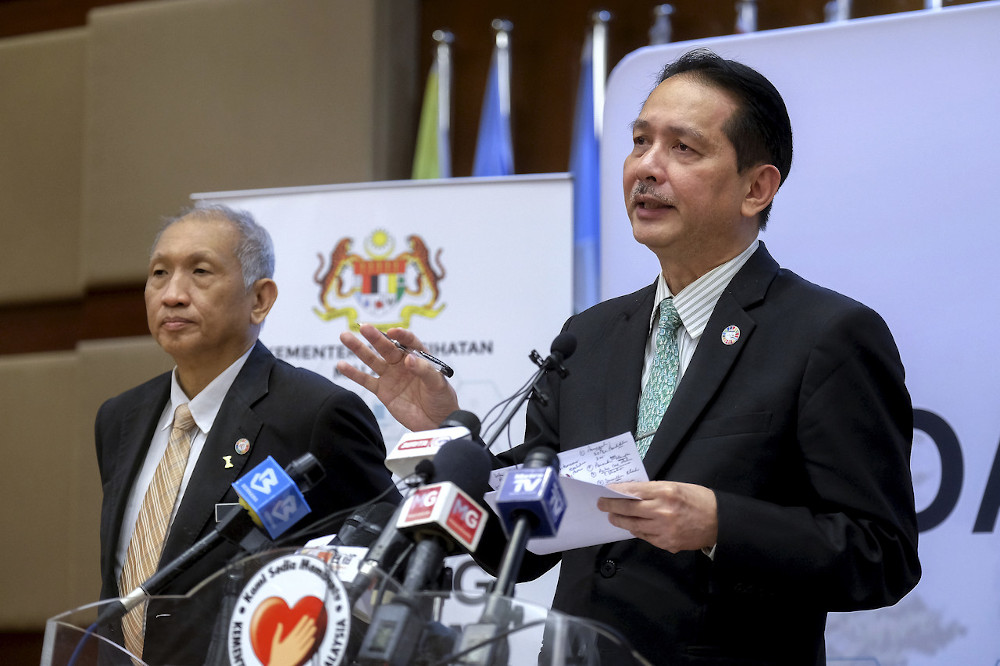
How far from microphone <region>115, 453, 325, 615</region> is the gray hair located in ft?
4.60

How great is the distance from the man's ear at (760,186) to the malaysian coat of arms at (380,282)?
6.23ft

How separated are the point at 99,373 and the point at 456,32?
2.25 m

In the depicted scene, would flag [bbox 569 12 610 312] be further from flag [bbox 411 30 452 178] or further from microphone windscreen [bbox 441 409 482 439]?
microphone windscreen [bbox 441 409 482 439]

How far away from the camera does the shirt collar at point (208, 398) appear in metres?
2.72

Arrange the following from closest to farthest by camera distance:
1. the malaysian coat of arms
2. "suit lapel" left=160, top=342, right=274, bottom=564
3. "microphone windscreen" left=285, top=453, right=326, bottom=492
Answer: "microphone windscreen" left=285, top=453, right=326, bottom=492
"suit lapel" left=160, top=342, right=274, bottom=564
the malaysian coat of arms

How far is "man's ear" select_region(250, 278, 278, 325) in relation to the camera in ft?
9.55

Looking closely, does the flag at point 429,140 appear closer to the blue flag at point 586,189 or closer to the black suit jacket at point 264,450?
the blue flag at point 586,189

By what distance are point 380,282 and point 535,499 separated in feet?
9.02

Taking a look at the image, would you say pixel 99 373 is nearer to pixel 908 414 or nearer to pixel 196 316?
pixel 196 316

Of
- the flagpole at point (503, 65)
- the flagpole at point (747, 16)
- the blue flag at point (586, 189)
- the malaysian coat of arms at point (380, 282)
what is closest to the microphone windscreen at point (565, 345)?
the malaysian coat of arms at point (380, 282)

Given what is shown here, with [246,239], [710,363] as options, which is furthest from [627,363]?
[246,239]

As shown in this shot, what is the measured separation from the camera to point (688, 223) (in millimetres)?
2004

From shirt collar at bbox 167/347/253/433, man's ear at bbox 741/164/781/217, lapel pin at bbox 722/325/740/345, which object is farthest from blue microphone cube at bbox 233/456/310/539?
shirt collar at bbox 167/347/253/433

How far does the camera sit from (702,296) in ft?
6.63
